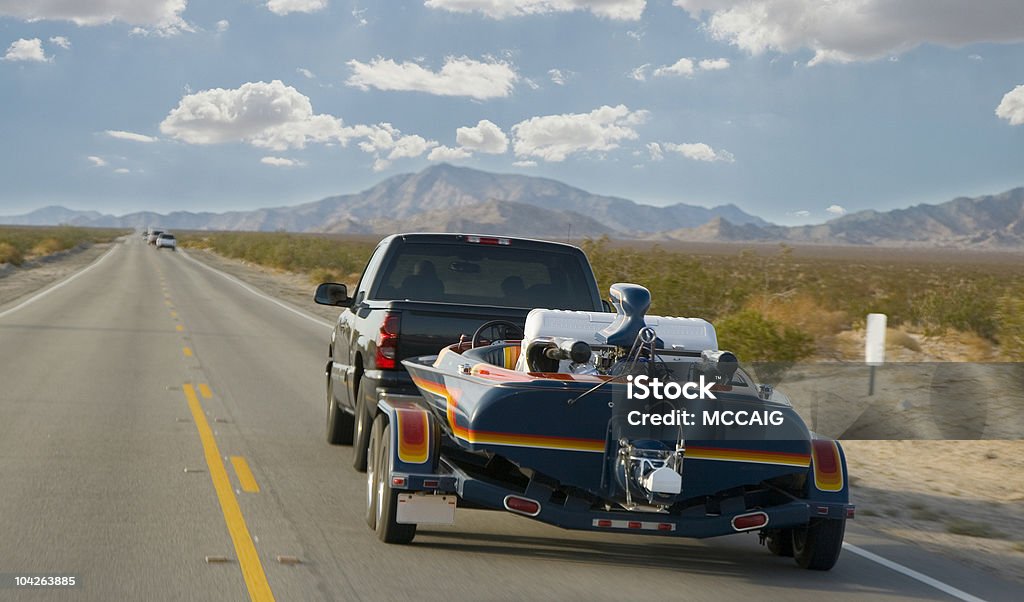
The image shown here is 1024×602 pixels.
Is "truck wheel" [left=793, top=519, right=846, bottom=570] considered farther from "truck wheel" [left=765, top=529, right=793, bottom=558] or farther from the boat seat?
the boat seat

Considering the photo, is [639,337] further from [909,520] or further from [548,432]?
[909,520]

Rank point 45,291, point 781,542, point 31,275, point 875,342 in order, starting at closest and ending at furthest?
1. point 781,542
2. point 875,342
3. point 45,291
4. point 31,275

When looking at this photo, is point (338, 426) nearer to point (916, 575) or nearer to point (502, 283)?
point (502, 283)

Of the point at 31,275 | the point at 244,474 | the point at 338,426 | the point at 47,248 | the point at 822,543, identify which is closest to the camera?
the point at 822,543

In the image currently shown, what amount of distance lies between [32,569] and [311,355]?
13145mm

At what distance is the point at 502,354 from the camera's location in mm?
7496

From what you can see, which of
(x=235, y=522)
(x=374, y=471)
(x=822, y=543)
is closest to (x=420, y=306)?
(x=374, y=471)

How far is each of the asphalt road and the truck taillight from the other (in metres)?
0.99

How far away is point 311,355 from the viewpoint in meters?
19.1

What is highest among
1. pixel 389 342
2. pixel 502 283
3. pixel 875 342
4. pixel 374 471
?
pixel 502 283

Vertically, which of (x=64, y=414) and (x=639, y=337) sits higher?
(x=639, y=337)

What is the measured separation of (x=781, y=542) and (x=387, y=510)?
2486mm

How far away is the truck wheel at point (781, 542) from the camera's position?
23.5 ft

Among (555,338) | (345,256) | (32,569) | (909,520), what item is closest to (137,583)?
(32,569)
